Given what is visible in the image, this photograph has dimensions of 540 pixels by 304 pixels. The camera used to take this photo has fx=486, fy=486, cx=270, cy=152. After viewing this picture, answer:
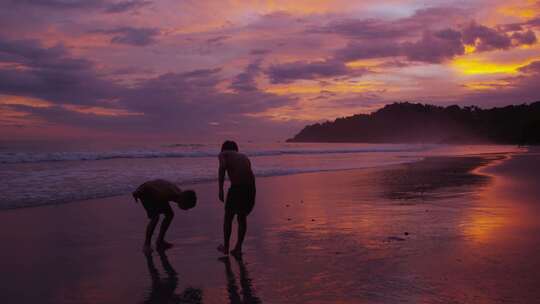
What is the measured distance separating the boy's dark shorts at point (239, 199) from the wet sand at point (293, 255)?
24.9 inches

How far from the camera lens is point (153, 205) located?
7.18 meters

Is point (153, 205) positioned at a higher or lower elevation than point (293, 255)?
higher

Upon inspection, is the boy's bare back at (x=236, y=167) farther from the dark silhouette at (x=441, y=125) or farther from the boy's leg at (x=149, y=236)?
the dark silhouette at (x=441, y=125)

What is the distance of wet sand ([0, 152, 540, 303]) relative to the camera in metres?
4.97

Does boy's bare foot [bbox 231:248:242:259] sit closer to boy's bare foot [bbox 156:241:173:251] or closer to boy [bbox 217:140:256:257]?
boy [bbox 217:140:256:257]

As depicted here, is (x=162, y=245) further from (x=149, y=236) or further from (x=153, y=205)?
(x=153, y=205)

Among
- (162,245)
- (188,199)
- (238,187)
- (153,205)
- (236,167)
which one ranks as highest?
(236,167)

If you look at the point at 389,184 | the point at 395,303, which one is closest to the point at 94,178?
the point at 389,184

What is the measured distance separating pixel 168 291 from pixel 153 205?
2261mm

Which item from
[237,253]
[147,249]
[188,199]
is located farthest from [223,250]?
[147,249]

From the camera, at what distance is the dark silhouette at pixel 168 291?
4.84 metres

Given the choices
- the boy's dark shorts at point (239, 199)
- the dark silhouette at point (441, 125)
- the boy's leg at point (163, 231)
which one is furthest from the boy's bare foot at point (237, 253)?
the dark silhouette at point (441, 125)

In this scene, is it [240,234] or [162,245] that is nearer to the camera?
[240,234]

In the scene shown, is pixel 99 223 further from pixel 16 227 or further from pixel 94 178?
pixel 94 178
